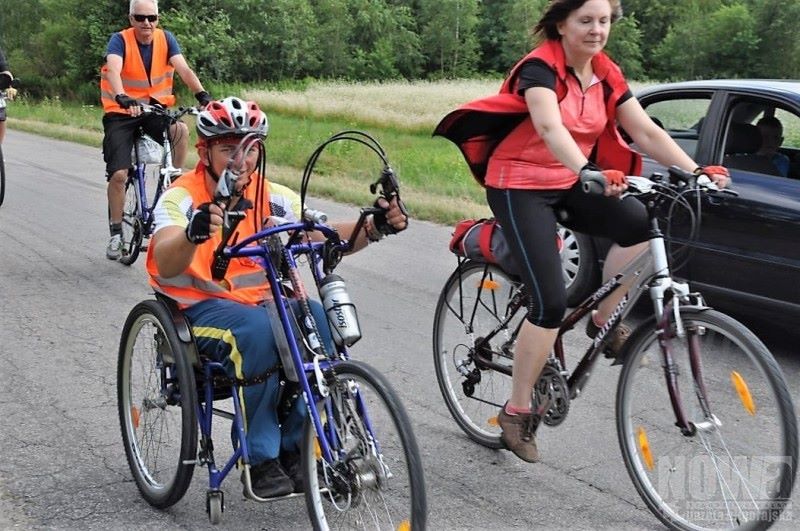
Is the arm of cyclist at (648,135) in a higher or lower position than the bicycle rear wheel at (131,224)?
higher

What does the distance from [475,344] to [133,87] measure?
4.70 metres

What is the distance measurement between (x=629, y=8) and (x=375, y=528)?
9932cm

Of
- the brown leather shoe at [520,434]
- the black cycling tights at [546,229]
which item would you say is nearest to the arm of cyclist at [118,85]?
the black cycling tights at [546,229]

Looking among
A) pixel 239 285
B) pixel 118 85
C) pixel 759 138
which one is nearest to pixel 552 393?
pixel 239 285

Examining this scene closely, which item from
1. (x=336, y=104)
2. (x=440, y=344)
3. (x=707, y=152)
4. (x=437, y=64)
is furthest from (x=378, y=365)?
(x=437, y=64)

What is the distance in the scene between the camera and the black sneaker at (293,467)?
3518mm

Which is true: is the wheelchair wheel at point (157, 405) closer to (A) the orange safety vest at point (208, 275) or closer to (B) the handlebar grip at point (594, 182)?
(A) the orange safety vest at point (208, 275)

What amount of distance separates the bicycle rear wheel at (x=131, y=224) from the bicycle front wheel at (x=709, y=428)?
17.3 feet

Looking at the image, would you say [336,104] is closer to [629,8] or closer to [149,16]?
[149,16]

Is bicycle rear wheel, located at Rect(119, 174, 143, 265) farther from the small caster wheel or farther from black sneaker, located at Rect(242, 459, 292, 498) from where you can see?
black sneaker, located at Rect(242, 459, 292, 498)

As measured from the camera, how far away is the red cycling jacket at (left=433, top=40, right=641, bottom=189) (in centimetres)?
398

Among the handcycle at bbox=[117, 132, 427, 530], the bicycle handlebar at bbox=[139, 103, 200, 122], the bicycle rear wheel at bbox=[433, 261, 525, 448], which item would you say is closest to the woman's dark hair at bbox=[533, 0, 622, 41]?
the handcycle at bbox=[117, 132, 427, 530]

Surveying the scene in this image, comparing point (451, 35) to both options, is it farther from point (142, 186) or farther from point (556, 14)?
point (556, 14)

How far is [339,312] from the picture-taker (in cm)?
323
